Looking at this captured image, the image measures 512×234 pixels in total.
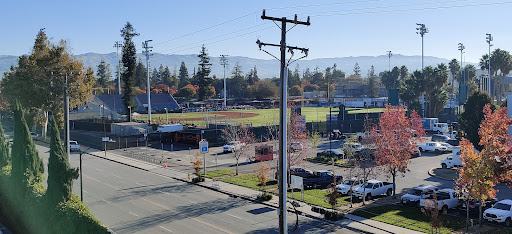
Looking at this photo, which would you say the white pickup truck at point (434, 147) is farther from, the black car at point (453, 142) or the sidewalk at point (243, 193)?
the sidewalk at point (243, 193)

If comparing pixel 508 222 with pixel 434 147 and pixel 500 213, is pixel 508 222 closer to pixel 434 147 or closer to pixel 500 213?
pixel 500 213

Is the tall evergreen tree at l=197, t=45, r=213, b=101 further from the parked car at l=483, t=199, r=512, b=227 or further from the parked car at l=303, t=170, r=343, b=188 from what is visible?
the parked car at l=483, t=199, r=512, b=227

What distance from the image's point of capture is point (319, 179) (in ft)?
126

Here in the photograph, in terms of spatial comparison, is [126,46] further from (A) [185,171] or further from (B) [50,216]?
(B) [50,216]

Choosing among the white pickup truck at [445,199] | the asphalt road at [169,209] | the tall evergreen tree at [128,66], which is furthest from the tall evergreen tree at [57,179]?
the tall evergreen tree at [128,66]

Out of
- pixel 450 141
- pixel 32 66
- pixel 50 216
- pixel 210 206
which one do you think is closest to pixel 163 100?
pixel 32 66

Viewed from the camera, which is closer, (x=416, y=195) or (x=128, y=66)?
(x=416, y=195)

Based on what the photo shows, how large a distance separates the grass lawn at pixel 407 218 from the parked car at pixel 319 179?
7.25 metres

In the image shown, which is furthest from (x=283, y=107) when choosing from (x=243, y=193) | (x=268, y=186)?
(x=268, y=186)

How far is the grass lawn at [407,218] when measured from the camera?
26.3 m

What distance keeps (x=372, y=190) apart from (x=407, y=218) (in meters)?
5.62

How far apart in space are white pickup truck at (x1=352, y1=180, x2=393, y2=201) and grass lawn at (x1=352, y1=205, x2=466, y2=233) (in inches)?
87.7

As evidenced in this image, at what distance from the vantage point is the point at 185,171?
153ft

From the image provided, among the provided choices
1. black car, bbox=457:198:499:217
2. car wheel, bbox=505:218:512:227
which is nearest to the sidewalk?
car wheel, bbox=505:218:512:227
